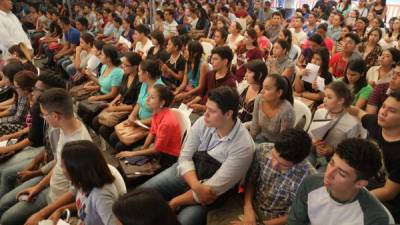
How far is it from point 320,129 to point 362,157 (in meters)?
0.99

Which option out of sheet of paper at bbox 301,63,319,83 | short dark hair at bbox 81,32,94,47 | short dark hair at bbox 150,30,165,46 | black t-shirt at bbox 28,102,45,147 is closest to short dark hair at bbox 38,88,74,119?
black t-shirt at bbox 28,102,45,147

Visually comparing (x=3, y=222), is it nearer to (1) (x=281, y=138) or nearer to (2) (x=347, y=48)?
(1) (x=281, y=138)

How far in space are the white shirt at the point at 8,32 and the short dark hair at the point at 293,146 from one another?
4.07 meters

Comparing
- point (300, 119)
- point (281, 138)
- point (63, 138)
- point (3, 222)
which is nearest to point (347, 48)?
point (300, 119)

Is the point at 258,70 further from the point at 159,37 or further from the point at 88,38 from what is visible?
the point at 88,38

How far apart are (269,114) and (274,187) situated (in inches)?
31.2

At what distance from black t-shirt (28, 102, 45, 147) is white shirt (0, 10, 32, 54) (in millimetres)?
2432

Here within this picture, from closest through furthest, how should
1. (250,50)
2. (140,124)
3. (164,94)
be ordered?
(164,94) < (140,124) < (250,50)

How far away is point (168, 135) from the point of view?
7.95ft

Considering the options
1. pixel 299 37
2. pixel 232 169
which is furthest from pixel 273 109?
pixel 299 37

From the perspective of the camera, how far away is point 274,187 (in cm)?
179

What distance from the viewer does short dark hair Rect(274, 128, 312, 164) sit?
5.43 feet

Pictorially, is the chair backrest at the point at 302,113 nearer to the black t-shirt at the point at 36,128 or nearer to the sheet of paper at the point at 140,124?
the sheet of paper at the point at 140,124

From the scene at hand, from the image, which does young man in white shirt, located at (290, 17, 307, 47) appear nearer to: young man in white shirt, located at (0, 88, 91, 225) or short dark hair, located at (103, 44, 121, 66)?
short dark hair, located at (103, 44, 121, 66)
